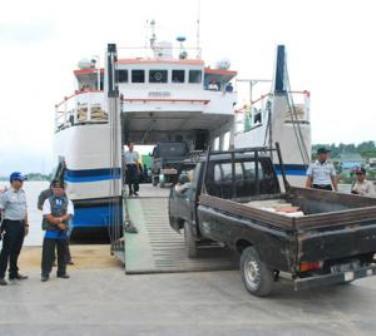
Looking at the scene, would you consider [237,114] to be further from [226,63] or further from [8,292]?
[8,292]

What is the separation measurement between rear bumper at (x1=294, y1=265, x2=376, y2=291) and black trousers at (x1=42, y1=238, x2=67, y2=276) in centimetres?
357

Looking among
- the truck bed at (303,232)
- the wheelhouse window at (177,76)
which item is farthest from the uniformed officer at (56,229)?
the wheelhouse window at (177,76)

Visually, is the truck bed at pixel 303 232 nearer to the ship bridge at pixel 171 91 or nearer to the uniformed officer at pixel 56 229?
the uniformed officer at pixel 56 229

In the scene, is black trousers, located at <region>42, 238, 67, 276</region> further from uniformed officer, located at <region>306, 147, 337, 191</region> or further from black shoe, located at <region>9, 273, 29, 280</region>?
uniformed officer, located at <region>306, 147, 337, 191</region>

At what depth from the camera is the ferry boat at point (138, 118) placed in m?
11.8

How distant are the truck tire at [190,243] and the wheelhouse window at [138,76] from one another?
1043 centimetres

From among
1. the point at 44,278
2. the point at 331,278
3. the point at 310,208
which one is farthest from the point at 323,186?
the point at 44,278

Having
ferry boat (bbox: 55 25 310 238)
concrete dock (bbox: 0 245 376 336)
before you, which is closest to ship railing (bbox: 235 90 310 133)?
ferry boat (bbox: 55 25 310 238)

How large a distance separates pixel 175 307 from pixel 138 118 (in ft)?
43.6

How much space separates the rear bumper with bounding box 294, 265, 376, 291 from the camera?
561 cm

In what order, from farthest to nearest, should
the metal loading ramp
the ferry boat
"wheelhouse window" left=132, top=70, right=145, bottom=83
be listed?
"wheelhouse window" left=132, top=70, right=145, bottom=83
the ferry boat
the metal loading ramp

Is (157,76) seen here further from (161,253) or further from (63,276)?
(63,276)

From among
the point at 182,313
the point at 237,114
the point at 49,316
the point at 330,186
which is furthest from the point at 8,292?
the point at 237,114

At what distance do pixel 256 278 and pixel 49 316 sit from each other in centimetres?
236
